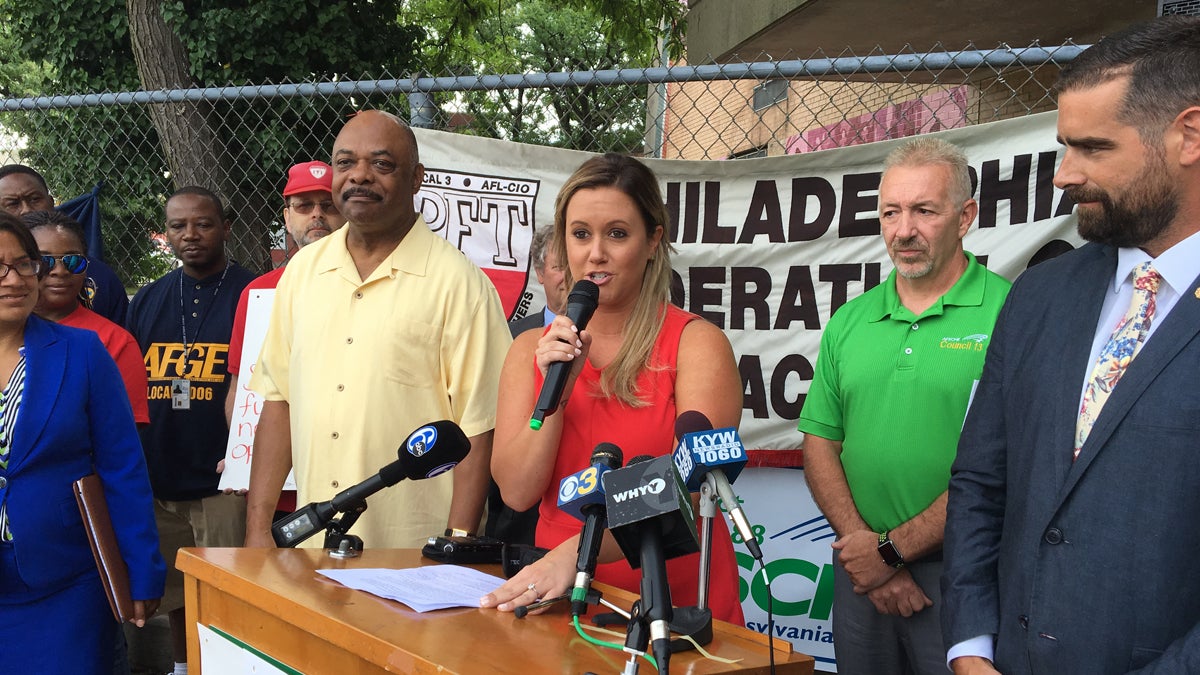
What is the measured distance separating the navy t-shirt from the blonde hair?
105 inches

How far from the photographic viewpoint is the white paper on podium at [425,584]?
6.86 feet

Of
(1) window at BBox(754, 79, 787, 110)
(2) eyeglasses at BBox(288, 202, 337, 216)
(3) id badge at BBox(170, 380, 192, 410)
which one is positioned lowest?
(3) id badge at BBox(170, 380, 192, 410)

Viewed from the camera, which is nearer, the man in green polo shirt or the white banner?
the man in green polo shirt

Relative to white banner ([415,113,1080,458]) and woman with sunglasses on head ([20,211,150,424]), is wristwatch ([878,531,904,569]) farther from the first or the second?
woman with sunglasses on head ([20,211,150,424])

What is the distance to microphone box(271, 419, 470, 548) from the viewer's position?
7.97 ft

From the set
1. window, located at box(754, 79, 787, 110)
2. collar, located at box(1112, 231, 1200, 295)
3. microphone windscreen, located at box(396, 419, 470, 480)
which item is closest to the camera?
collar, located at box(1112, 231, 1200, 295)

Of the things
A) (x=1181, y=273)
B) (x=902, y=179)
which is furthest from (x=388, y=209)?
(x=1181, y=273)

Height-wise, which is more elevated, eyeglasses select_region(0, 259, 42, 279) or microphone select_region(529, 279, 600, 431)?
eyeglasses select_region(0, 259, 42, 279)

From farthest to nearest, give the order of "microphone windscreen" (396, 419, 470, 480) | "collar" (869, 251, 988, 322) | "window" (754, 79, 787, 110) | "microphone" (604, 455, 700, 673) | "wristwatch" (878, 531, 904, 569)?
"window" (754, 79, 787, 110) → "collar" (869, 251, 988, 322) → "wristwatch" (878, 531, 904, 569) → "microphone windscreen" (396, 419, 470, 480) → "microphone" (604, 455, 700, 673)

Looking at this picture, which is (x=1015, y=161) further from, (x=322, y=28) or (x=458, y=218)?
(x=322, y=28)

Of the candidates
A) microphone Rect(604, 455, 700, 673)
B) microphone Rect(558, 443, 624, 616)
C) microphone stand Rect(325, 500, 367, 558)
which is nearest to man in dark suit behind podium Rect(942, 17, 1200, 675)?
microphone Rect(604, 455, 700, 673)

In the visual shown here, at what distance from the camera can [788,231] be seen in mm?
4531

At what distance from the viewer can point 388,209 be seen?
351 centimetres

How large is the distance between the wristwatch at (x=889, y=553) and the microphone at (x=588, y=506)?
1630 millimetres
